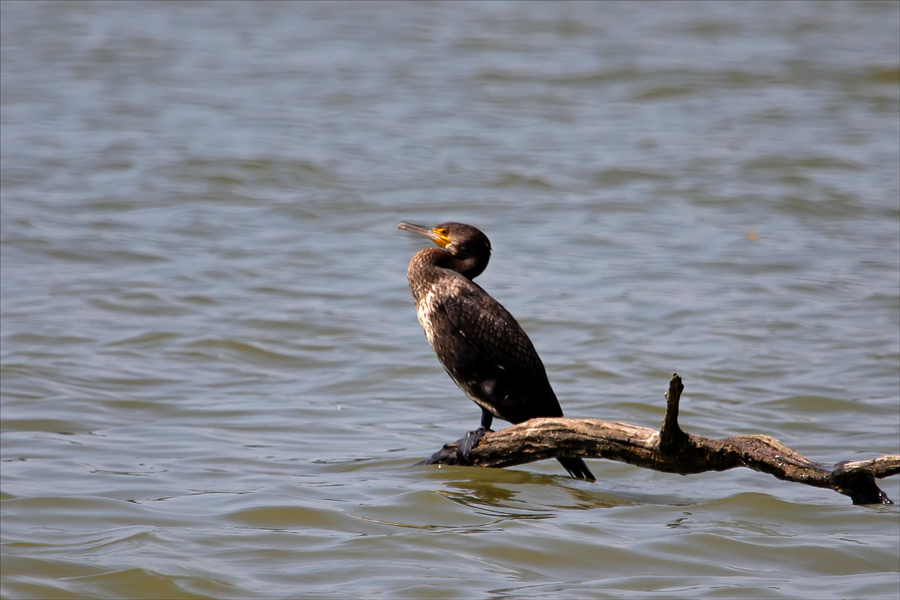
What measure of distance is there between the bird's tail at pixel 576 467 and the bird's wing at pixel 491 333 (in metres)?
0.44

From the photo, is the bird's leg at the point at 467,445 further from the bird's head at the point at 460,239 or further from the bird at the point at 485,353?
the bird's head at the point at 460,239

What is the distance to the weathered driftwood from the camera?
4.24 metres

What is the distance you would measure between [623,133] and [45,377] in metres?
10.5

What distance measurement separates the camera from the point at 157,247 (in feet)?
37.0

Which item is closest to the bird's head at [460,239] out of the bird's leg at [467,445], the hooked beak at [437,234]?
the hooked beak at [437,234]

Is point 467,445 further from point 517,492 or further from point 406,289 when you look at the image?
point 406,289

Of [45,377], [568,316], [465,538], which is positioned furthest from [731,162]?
[465,538]

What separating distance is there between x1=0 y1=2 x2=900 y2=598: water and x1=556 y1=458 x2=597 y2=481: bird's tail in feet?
0.45

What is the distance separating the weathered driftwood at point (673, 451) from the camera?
167 inches

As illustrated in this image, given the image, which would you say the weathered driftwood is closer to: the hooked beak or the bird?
the bird

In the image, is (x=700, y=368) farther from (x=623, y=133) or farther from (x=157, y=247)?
(x=623, y=133)

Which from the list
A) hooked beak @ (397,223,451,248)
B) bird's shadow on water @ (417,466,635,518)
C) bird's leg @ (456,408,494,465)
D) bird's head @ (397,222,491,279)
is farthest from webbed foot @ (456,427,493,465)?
hooked beak @ (397,223,451,248)

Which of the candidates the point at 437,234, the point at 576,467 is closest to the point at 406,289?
the point at 437,234

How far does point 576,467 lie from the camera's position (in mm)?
5473
